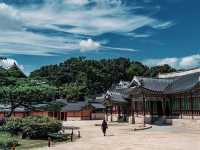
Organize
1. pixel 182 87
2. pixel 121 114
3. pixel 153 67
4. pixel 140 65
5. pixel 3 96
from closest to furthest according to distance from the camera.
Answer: pixel 3 96, pixel 182 87, pixel 121 114, pixel 153 67, pixel 140 65

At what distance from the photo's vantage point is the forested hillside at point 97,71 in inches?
5613

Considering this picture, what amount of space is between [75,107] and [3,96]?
5474 cm

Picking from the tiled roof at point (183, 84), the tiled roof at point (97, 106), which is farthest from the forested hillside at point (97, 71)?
the tiled roof at point (183, 84)

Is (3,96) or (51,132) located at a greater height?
(3,96)

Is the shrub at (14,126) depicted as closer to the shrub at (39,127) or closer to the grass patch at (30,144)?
the shrub at (39,127)

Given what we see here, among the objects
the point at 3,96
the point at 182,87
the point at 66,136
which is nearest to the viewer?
the point at 3,96

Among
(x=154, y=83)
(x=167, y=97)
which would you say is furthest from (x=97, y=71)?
(x=167, y=97)

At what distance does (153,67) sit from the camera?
157 m

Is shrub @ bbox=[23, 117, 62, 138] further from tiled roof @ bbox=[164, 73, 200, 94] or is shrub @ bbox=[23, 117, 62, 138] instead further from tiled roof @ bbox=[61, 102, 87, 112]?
tiled roof @ bbox=[61, 102, 87, 112]

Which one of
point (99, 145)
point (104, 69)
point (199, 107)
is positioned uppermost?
point (104, 69)

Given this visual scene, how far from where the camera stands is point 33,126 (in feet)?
134

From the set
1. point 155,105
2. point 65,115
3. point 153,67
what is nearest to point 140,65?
point 153,67

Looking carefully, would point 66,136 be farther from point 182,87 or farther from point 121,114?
point 121,114

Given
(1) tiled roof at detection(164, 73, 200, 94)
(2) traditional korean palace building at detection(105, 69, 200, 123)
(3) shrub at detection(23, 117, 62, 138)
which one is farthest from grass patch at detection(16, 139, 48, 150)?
(1) tiled roof at detection(164, 73, 200, 94)
